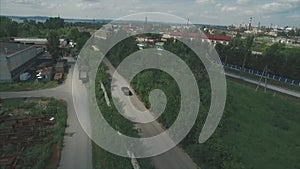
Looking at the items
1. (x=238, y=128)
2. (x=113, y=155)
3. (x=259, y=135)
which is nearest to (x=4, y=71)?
(x=113, y=155)

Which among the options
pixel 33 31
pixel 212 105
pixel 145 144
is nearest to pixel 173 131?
pixel 145 144

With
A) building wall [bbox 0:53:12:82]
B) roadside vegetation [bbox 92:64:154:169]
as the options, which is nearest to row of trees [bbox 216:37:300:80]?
roadside vegetation [bbox 92:64:154:169]

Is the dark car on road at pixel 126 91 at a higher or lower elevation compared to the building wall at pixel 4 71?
lower

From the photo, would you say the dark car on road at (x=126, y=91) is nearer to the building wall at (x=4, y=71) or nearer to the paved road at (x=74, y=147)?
the paved road at (x=74, y=147)

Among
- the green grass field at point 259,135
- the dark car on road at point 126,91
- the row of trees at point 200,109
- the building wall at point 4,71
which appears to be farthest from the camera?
the building wall at point 4,71

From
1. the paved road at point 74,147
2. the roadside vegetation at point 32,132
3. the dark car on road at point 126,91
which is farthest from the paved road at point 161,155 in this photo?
the roadside vegetation at point 32,132

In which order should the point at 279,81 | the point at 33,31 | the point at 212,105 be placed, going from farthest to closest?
the point at 33,31, the point at 279,81, the point at 212,105

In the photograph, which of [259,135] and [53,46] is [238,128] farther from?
[53,46]

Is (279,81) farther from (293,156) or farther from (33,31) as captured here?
(33,31)

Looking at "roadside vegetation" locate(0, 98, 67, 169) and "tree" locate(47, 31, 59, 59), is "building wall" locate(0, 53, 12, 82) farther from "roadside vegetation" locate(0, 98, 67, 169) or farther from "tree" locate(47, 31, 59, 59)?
"tree" locate(47, 31, 59, 59)
